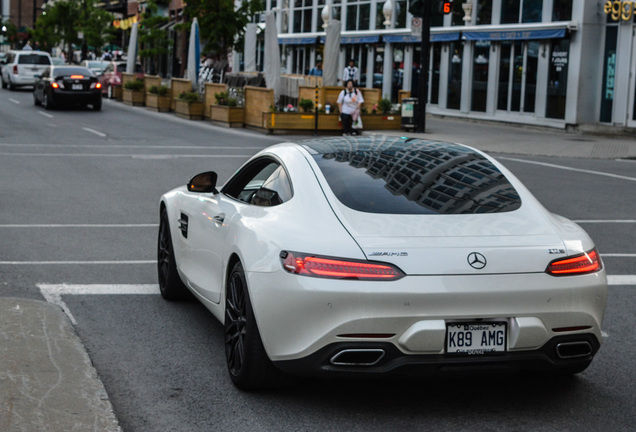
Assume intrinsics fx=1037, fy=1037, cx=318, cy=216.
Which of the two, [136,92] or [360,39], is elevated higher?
[360,39]

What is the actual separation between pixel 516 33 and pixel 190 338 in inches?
1180

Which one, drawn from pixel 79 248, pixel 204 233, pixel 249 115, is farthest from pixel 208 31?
pixel 204 233

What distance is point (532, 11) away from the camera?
115ft

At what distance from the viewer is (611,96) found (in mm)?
32094

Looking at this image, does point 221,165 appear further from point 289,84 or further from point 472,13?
point 472,13

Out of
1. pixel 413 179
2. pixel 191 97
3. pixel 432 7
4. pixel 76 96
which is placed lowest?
pixel 76 96

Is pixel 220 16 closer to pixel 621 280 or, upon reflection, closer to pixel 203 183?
pixel 621 280

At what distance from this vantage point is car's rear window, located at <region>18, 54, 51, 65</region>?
166ft

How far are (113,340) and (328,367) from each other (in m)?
2.26

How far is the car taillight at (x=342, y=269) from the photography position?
507 centimetres

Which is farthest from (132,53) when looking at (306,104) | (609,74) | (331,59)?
(609,74)

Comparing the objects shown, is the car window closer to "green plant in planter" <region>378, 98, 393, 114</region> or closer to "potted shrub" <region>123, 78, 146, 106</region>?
"green plant in planter" <region>378, 98, 393, 114</region>

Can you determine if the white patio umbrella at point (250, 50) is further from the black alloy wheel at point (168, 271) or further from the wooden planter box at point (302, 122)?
the black alloy wheel at point (168, 271)

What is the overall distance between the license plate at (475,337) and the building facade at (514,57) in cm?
2504
